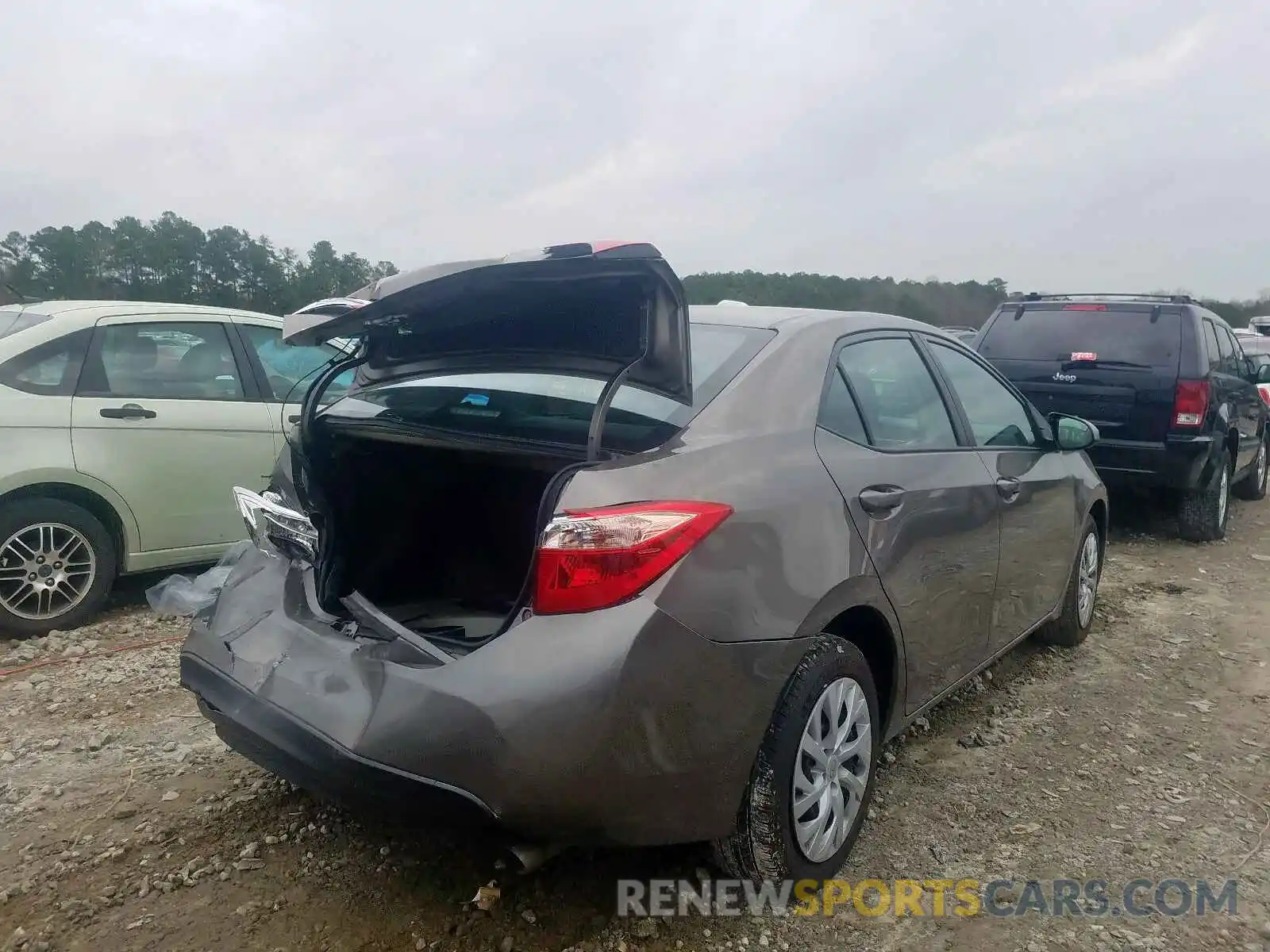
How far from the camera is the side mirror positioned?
13.1 feet

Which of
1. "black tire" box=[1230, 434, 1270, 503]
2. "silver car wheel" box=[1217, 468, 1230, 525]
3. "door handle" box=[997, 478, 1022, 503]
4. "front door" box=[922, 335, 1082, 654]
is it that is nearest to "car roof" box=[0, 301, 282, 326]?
"front door" box=[922, 335, 1082, 654]

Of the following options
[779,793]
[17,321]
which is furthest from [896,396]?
[17,321]

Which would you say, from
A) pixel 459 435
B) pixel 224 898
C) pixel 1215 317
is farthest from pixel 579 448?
pixel 1215 317

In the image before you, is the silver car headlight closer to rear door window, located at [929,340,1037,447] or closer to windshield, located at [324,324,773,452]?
windshield, located at [324,324,773,452]

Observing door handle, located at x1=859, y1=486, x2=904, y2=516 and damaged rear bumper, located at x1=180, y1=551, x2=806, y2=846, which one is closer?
damaged rear bumper, located at x1=180, y1=551, x2=806, y2=846

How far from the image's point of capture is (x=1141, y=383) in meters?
6.59

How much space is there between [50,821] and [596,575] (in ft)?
6.73

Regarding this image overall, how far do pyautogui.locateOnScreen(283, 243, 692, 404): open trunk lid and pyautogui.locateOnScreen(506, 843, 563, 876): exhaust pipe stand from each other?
→ 1071 mm

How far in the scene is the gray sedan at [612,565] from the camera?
78.0 inches

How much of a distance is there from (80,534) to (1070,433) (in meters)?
4.56

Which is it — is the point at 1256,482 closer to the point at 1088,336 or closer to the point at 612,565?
the point at 1088,336

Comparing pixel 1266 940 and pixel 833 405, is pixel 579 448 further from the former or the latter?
pixel 1266 940

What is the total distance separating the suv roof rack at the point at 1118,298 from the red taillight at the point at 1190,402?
69cm

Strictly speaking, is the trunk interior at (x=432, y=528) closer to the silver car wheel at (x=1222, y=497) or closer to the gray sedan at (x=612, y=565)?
the gray sedan at (x=612, y=565)
